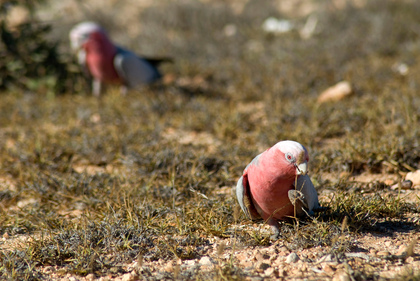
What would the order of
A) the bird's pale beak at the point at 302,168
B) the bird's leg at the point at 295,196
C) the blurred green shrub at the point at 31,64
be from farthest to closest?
the blurred green shrub at the point at 31,64, the bird's leg at the point at 295,196, the bird's pale beak at the point at 302,168

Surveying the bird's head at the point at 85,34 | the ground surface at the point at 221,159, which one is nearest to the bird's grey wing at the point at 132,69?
the ground surface at the point at 221,159

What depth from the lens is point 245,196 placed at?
2.34 meters

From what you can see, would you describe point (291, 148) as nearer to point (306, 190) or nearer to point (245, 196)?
point (306, 190)

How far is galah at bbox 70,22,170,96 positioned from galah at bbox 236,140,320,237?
3108 millimetres

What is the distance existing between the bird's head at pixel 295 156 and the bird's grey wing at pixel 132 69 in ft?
10.8

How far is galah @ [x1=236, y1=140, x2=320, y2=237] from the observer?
213cm

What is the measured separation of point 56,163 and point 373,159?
2664 mm

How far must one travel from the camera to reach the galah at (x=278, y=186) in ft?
6.98

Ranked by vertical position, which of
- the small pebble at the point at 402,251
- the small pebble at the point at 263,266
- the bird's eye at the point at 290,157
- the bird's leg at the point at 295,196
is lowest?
the small pebble at the point at 263,266

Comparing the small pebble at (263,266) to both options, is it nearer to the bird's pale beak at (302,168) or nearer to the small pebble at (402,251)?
the bird's pale beak at (302,168)

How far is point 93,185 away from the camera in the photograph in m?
3.04

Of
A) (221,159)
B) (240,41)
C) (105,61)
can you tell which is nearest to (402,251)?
(221,159)

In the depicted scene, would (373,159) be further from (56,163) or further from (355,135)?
(56,163)

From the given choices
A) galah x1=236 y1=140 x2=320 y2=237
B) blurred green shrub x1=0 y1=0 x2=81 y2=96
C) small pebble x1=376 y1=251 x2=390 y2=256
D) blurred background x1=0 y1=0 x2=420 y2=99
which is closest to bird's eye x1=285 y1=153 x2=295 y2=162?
galah x1=236 y1=140 x2=320 y2=237
